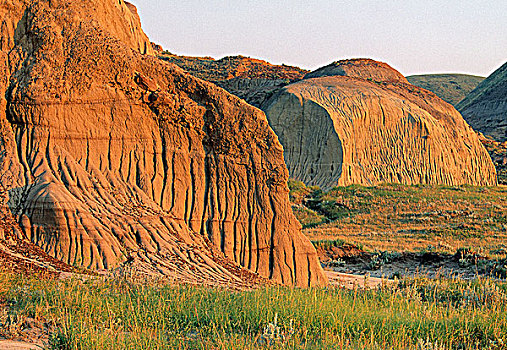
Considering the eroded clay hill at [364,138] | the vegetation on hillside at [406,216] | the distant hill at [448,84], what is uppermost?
the distant hill at [448,84]

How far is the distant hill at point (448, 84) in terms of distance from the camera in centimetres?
15088

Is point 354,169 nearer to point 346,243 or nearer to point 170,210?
point 346,243

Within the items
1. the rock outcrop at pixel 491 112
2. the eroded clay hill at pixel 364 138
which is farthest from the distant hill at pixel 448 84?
the eroded clay hill at pixel 364 138

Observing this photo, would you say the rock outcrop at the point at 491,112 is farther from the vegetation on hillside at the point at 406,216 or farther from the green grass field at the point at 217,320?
the green grass field at the point at 217,320

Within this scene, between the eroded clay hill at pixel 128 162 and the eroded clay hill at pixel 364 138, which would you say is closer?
the eroded clay hill at pixel 128 162

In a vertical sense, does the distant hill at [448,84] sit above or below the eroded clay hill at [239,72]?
above

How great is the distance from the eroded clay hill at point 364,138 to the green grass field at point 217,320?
31.2 metres

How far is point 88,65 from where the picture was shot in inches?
404

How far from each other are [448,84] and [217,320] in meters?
171

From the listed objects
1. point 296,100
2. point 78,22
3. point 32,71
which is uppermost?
point 296,100

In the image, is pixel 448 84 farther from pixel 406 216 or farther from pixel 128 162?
pixel 128 162

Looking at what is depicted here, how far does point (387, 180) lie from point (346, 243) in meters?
21.0

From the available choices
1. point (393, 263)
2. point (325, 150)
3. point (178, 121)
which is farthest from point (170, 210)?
point (325, 150)

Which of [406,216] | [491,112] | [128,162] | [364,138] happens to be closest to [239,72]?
[364,138]
